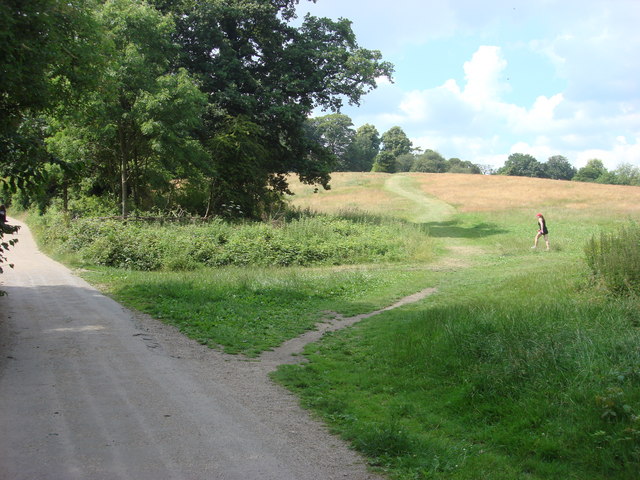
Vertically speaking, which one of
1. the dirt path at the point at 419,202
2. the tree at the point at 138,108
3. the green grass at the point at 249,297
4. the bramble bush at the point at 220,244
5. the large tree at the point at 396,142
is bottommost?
the green grass at the point at 249,297

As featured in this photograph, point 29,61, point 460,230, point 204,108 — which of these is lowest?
point 460,230

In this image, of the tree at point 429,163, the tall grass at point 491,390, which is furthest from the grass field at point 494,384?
the tree at point 429,163

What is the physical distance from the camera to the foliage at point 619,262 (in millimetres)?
10752

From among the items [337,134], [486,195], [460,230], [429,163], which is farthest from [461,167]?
[460,230]

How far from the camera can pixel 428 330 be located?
9.25 metres

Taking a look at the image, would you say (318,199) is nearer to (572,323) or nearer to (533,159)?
(572,323)

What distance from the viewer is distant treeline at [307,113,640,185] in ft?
345

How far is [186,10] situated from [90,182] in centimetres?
1224

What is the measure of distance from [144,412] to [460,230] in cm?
3289

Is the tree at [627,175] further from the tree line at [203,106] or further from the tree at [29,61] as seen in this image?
the tree at [29,61]

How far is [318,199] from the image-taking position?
56.3 metres

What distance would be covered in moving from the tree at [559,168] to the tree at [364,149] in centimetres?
4217

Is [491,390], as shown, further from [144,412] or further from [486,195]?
[486,195]

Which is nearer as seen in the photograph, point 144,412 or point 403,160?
point 144,412
